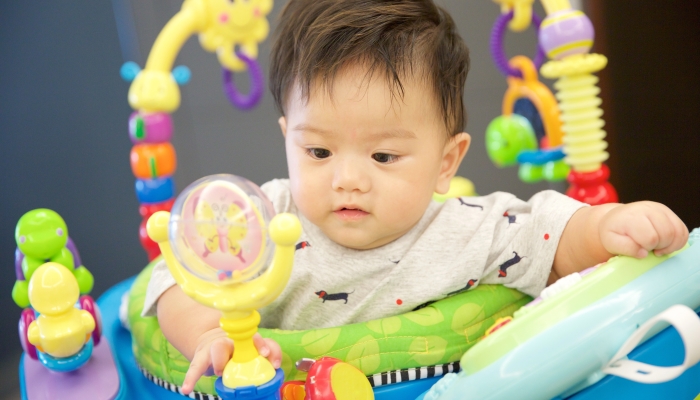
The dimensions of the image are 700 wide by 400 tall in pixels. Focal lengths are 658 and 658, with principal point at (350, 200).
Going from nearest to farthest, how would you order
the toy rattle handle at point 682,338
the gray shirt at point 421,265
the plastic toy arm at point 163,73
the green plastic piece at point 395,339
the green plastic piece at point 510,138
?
the toy rattle handle at point 682,338, the green plastic piece at point 395,339, the gray shirt at point 421,265, the plastic toy arm at point 163,73, the green plastic piece at point 510,138

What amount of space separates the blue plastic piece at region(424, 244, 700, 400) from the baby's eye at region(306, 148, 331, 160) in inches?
12.6

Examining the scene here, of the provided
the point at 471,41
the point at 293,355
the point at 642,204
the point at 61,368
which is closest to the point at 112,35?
the point at 471,41

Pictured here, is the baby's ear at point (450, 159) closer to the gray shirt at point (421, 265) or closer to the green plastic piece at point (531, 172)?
the gray shirt at point (421, 265)

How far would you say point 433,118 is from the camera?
0.81m

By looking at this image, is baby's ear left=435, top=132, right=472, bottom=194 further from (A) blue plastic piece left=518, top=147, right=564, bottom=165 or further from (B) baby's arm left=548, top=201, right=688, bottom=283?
(A) blue plastic piece left=518, top=147, right=564, bottom=165

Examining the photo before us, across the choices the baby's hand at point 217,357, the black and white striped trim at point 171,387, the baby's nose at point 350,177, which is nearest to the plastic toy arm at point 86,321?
the black and white striped trim at point 171,387

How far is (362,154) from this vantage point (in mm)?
760

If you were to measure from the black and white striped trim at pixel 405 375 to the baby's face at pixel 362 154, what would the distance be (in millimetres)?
173

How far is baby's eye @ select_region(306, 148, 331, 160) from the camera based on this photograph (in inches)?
30.8

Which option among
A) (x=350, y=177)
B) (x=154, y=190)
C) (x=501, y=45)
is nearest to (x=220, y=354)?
(x=350, y=177)

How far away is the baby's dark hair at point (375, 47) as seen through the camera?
2.49 feet

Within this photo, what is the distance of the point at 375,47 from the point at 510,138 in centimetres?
64

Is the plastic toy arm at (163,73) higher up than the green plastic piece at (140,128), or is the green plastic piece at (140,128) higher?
the plastic toy arm at (163,73)

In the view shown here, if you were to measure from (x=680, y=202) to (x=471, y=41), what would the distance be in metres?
0.71
